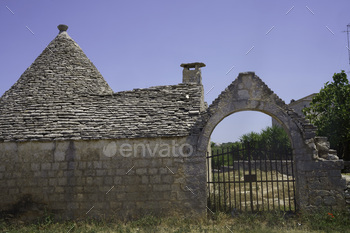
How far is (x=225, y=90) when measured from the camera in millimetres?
8586

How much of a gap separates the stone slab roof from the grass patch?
7.53 ft

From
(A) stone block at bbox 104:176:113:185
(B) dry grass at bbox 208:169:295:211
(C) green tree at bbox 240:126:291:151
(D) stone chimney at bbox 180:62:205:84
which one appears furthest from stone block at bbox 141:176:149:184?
(C) green tree at bbox 240:126:291:151

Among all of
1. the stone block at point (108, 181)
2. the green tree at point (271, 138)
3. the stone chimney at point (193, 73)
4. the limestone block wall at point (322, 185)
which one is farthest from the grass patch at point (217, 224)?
the green tree at point (271, 138)

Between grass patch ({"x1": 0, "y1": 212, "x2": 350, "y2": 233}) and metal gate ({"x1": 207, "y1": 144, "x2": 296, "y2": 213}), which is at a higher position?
metal gate ({"x1": 207, "y1": 144, "x2": 296, "y2": 213})

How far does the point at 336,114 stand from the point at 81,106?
541 inches

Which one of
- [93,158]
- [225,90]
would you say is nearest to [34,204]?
[93,158]

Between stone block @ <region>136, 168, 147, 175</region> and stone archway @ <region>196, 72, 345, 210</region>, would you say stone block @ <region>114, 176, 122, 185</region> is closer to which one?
stone block @ <region>136, 168, 147, 175</region>

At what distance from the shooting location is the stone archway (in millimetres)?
7742

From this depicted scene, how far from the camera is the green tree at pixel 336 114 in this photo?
654 inches

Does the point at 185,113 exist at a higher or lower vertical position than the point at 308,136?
higher

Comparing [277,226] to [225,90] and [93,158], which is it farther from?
[93,158]

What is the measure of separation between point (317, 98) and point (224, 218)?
510 inches

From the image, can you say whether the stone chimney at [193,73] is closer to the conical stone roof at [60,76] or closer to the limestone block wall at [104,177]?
the conical stone roof at [60,76]

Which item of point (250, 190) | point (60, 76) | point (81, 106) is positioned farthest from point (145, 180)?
point (60, 76)
